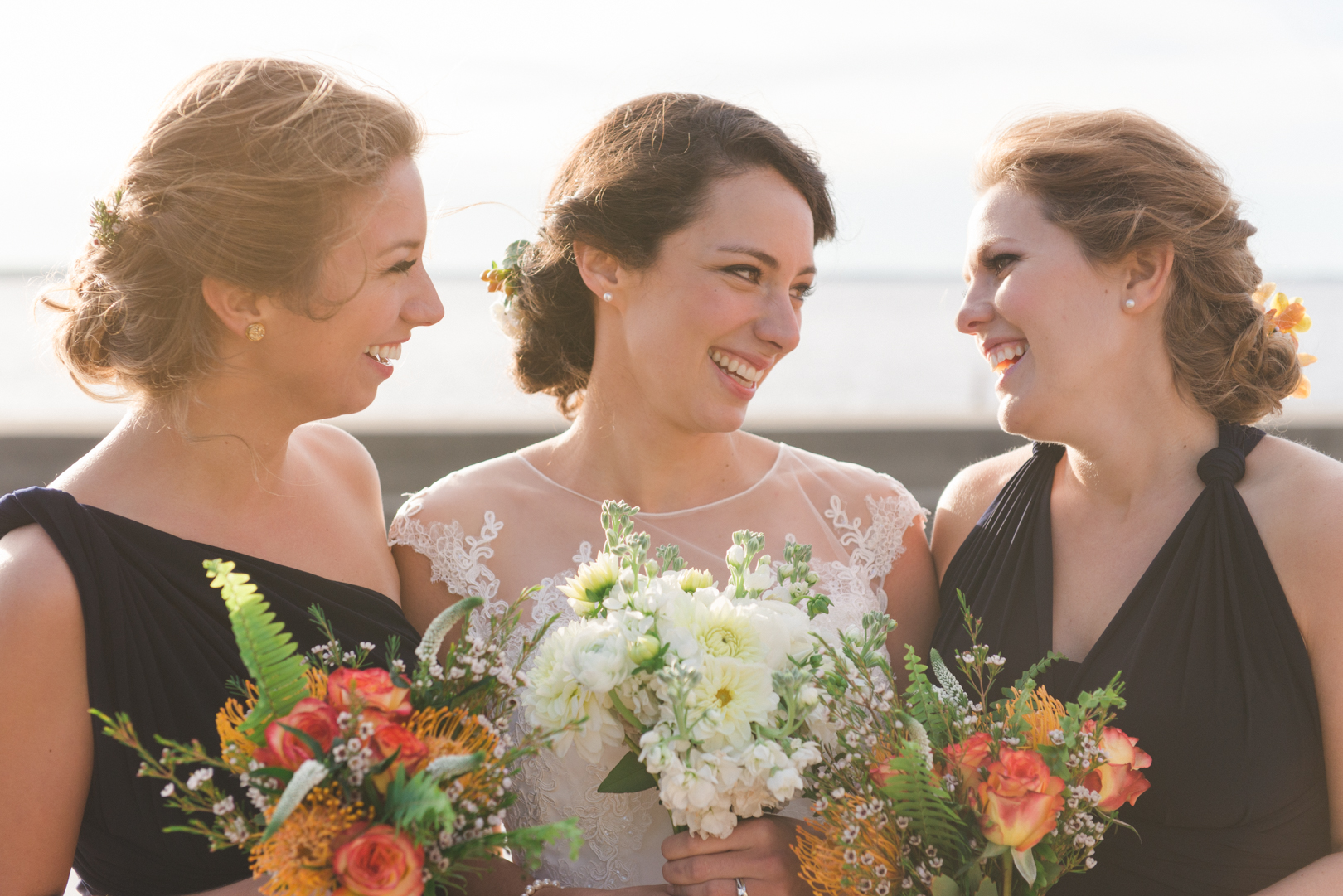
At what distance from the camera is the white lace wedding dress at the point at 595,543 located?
2.78 m

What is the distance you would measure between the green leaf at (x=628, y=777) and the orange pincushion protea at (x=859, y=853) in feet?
1.33

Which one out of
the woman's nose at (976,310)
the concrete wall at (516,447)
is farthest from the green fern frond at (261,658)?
the concrete wall at (516,447)

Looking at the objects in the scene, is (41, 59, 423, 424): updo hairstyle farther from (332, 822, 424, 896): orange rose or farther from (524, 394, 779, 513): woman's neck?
(332, 822, 424, 896): orange rose

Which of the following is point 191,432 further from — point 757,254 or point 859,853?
point 859,853

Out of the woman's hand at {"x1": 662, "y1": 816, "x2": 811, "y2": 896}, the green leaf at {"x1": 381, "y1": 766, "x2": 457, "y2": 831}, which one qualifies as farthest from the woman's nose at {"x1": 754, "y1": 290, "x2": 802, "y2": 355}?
the green leaf at {"x1": 381, "y1": 766, "x2": 457, "y2": 831}

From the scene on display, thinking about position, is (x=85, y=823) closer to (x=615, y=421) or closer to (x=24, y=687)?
(x=24, y=687)

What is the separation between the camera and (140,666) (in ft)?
7.57

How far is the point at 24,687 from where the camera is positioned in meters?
2.12

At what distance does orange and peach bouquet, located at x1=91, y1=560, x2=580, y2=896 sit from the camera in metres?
1.68

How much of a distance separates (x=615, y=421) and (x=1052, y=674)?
4.96ft

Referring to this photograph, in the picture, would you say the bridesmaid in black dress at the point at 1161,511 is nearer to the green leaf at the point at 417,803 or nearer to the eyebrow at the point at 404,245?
the eyebrow at the point at 404,245

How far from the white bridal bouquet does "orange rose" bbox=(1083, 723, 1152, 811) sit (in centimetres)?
50

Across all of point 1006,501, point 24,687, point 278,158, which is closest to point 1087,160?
point 1006,501

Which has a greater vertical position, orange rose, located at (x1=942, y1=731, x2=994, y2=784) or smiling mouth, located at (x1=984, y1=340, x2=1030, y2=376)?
smiling mouth, located at (x1=984, y1=340, x2=1030, y2=376)
